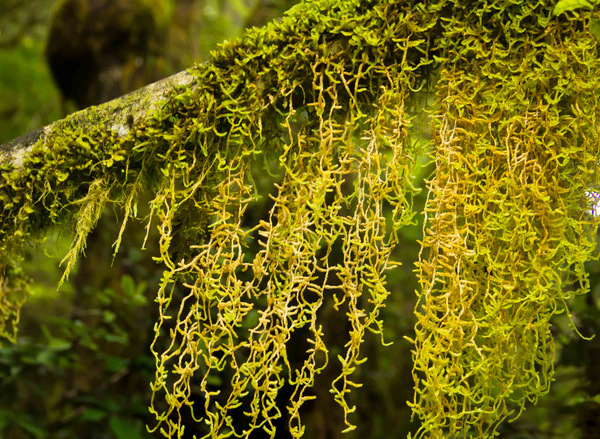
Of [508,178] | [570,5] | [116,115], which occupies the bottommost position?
[508,178]

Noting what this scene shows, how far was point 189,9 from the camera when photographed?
3727mm

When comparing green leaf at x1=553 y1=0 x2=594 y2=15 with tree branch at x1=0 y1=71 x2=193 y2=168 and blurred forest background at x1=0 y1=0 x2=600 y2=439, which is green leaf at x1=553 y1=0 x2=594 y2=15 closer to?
blurred forest background at x1=0 y1=0 x2=600 y2=439

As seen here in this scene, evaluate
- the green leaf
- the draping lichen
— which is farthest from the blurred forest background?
the green leaf

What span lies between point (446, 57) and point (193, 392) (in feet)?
6.37

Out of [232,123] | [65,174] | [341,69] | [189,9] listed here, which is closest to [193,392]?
[65,174]

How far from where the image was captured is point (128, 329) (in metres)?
2.82

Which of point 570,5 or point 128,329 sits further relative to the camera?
point 128,329

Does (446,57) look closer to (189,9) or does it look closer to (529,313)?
(529,313)

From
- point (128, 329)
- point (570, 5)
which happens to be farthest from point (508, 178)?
point (128, 329)

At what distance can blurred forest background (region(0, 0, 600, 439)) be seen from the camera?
2129 millimetres

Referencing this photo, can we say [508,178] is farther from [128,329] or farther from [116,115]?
[128,329]

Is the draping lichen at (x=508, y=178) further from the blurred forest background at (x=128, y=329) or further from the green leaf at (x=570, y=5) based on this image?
the blurred forest background at (x=128, y=329)

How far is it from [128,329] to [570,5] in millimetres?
2574

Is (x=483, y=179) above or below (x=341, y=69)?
below
